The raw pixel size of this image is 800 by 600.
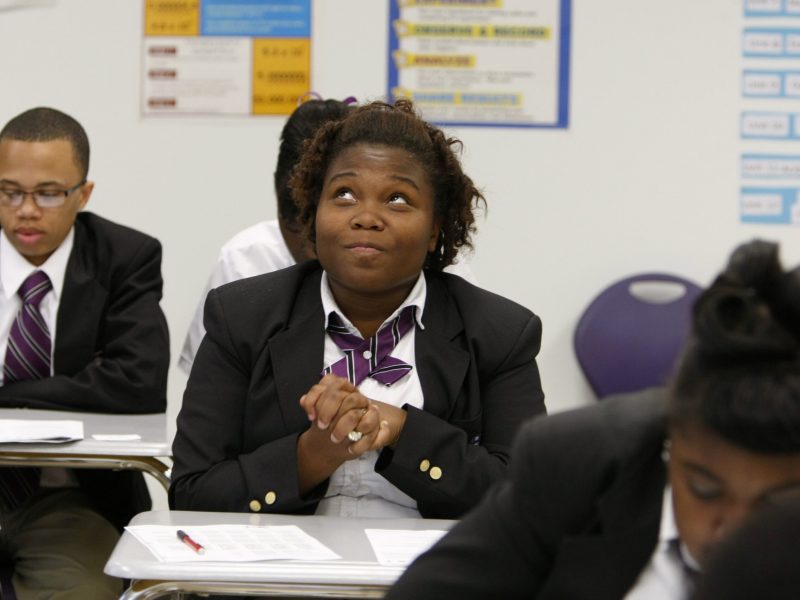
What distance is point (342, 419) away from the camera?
1.88 metres

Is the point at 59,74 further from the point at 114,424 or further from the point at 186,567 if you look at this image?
the point at 186,567

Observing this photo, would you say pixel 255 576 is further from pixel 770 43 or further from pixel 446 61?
pixel 770 43

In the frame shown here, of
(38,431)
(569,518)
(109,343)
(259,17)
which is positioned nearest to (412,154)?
(38,431)

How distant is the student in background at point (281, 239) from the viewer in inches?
122

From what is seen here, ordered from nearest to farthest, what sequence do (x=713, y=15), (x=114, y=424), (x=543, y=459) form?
(x=543, y=459) < (x=114, y=424) < (x=713, y=15)

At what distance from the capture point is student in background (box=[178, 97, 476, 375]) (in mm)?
3100

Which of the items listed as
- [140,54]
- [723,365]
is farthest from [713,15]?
[723,365]

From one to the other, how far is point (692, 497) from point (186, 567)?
0.90 meters

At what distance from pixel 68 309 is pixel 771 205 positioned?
107 inches

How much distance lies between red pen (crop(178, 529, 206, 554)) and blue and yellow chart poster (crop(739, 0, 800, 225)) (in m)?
3.18

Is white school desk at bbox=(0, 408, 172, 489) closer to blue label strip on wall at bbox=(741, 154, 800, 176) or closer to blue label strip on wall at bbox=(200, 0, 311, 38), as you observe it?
blue label strip on wall at bbox=(200, 0, 311, 38)

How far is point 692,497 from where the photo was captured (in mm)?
928

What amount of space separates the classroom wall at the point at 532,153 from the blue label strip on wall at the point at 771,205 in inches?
1.6

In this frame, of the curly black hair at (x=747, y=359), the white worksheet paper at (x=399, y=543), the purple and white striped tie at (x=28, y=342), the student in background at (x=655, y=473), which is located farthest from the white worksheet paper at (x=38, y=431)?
the curly black hair at (x=747, y=359)
